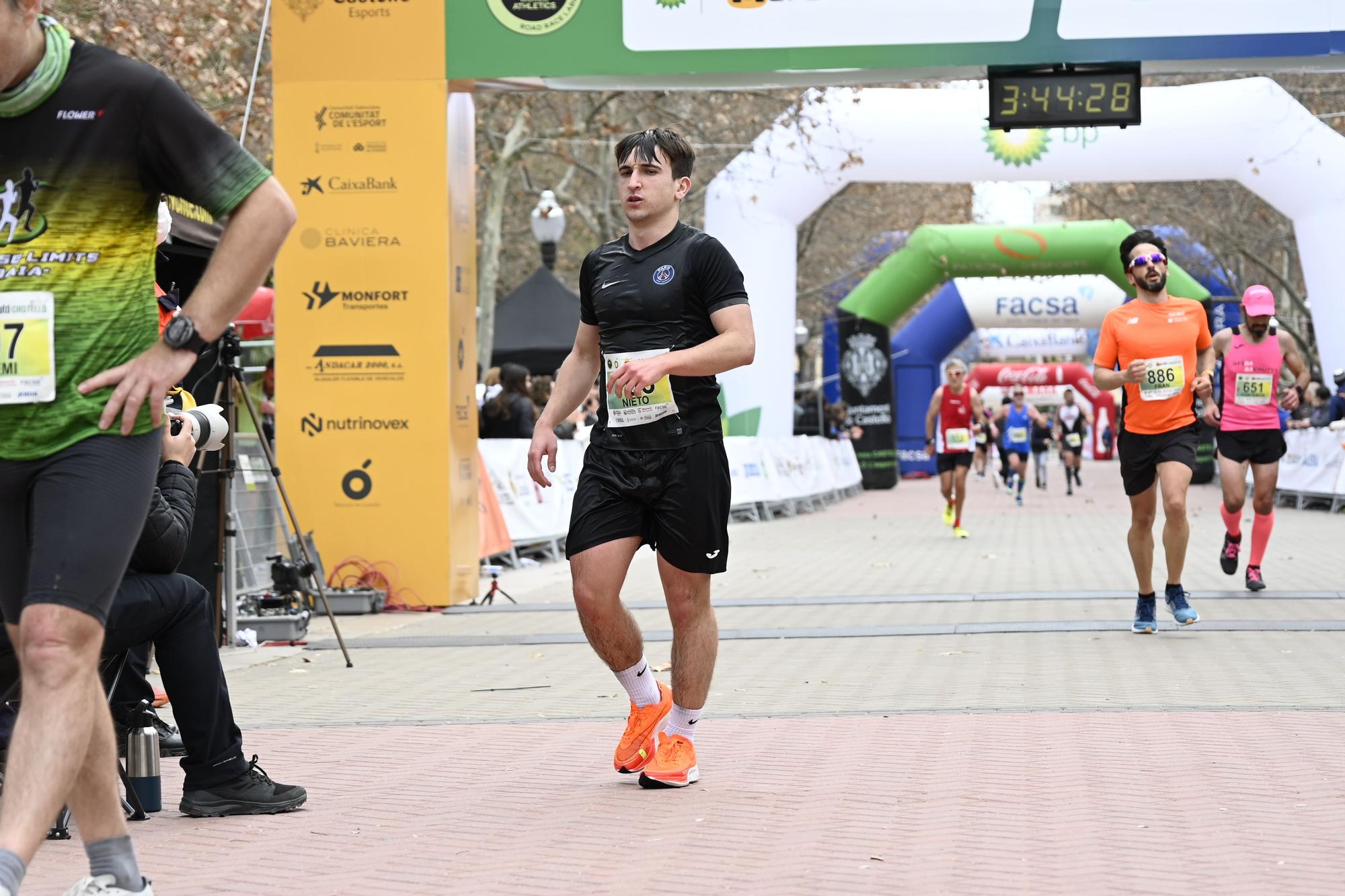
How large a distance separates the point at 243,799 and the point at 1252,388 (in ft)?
28.5

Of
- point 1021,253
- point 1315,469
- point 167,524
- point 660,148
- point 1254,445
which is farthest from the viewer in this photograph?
point 1021,253

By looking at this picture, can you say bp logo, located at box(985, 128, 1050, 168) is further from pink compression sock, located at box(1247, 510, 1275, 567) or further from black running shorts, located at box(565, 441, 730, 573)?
black running shorts, located at box(565, 441, 730, 573)

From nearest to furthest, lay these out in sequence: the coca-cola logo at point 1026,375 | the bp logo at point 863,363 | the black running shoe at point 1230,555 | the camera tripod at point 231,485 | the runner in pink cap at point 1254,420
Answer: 1. the camera tripod at point 231,485
2. the black running shoe at point 1230,555
3. the runner in pink cap at point 1254,420
4. the bp logo at point 863,363
5. the coca-cola logo at point 1026,375

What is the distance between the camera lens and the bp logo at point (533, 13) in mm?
11930

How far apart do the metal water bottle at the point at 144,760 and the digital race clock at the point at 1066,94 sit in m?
8.45

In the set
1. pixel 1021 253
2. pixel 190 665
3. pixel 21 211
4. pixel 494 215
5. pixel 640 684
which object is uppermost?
pixel 494 215

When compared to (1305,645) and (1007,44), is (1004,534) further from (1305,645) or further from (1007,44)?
(1305,645)

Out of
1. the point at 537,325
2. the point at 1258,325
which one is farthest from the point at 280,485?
the point at 537,325

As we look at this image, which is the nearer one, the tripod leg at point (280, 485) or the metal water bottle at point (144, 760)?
the metal water bottle at point (144, 760)

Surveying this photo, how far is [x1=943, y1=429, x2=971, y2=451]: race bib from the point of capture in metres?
19.0

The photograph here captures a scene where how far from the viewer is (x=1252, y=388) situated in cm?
1198

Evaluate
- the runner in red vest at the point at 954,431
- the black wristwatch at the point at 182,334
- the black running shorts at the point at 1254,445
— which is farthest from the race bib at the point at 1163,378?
the runner in red vest at the point at 954,431

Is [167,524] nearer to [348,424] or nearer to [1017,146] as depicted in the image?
[348,424]

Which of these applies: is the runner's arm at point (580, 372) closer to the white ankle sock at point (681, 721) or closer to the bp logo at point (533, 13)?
the white ankle sock at point (681, 721)
